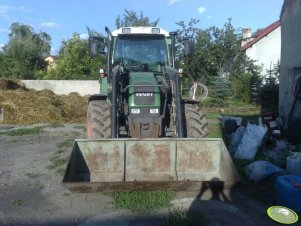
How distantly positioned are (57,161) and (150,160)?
104 inches

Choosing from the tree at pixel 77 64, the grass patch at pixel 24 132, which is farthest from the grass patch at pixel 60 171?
the tree at pixel 77 64

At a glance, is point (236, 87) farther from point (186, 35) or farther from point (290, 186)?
point (290, 186)

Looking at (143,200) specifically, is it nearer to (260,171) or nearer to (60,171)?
(260,171)

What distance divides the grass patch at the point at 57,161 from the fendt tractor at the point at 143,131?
111cm

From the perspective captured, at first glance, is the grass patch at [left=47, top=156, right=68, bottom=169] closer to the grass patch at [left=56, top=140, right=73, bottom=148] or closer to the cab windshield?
the grass patch at [left=56, top=140, right=73, bottom=148]

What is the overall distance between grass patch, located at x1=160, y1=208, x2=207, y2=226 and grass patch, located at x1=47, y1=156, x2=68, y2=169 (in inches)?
136

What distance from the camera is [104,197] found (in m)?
6.01

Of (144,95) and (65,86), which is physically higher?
(65,86)

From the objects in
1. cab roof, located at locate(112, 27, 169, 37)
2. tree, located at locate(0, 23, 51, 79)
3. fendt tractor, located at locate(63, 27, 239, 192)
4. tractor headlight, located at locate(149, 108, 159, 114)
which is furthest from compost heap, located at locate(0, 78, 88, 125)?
tree, located at locate(0, 23, 51, 79)

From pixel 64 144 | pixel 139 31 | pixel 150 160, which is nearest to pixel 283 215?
pixel 150 160

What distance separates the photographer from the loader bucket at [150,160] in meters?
6.35

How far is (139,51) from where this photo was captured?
8.34 metres

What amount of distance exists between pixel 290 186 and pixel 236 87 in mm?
19373

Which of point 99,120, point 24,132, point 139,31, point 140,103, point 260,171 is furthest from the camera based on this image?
point 24,132
